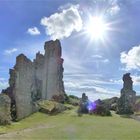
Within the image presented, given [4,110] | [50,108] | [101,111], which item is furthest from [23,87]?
[101,111]

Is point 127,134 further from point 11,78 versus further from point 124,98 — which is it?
point 124,98

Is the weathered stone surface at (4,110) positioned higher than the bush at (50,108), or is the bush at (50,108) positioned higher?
the bush at (50,108)

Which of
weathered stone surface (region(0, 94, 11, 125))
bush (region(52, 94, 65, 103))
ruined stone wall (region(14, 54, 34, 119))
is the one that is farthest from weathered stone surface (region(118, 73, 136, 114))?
weathered stone surface (region(0, 94, 11, 125))

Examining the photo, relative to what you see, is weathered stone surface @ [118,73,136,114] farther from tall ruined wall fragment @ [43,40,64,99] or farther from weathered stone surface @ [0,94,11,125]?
weathered stone surface @ [0,94,11,125]

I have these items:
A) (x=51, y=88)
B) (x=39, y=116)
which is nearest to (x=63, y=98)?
(x=51, y=88)

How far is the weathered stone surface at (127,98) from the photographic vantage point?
239 feet

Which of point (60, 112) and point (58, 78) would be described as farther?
point (58, 78)

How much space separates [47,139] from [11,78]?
979 inches

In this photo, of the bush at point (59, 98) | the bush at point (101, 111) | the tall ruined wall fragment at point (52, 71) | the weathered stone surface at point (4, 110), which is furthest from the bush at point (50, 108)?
the tall ruined wall fragment at point (52, 71)

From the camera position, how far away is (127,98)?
74250 millimetres

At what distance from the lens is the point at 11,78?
54.7 m

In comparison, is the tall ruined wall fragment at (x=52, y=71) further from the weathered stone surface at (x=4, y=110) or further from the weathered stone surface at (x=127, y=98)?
the weathered stone surface at (x=4, y=110)

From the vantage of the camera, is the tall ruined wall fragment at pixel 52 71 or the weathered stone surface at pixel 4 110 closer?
the weathered stone surface at pixel 4 110

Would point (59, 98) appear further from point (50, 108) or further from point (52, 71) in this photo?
point (50, 108)
